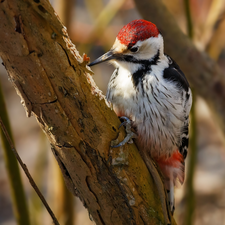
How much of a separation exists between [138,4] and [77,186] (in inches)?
49.8

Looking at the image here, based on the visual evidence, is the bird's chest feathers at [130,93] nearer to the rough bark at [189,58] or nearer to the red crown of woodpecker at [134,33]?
the red crown of woodpecker at [134,33]

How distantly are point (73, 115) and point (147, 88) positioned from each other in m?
0.57

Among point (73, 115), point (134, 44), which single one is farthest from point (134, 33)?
point (73, 115)

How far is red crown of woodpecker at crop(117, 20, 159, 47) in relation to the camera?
5.30 feet

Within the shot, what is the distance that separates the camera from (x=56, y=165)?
2367 mm

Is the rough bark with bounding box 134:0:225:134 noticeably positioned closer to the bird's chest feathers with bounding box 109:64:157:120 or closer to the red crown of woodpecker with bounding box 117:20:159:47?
the red crown of woodpecker with bounding box 117:20:159:47

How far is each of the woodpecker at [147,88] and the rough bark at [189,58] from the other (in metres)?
0.38

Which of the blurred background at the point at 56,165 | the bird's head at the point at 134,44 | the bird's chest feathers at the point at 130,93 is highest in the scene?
the bird's head at the point at 134,44

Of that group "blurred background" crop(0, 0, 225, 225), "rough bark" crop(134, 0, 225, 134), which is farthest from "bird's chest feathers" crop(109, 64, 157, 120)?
"blurred background" crop(0, 0, 225, 225)

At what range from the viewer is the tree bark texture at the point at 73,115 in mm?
1013

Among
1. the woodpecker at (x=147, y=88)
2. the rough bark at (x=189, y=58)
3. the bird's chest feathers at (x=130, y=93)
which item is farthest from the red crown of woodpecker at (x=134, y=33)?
the rough bark at (x=189, y=58)

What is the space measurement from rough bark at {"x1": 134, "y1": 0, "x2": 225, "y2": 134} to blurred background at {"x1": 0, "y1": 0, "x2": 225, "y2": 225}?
0.52 feet

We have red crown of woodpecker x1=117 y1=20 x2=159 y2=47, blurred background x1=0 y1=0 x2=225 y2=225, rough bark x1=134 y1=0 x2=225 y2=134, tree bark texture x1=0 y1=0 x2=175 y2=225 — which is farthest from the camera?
blurred background x1=0 y1=0 x2=225 y2=225

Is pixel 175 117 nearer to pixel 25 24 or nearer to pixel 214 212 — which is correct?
pixel 25 24
